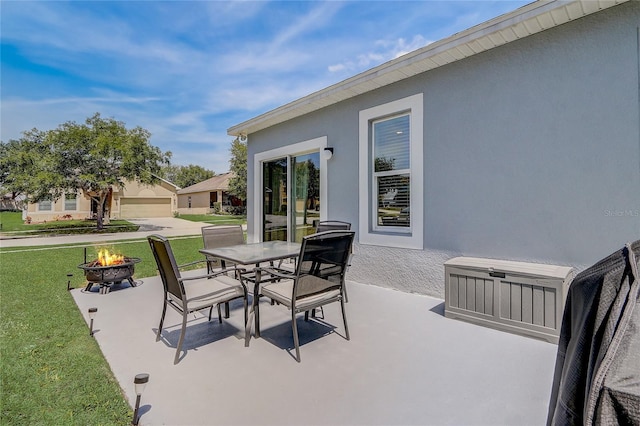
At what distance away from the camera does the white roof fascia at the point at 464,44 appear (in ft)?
11.9

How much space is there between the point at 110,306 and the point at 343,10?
718 centimetres

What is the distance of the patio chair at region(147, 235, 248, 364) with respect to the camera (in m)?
3.14

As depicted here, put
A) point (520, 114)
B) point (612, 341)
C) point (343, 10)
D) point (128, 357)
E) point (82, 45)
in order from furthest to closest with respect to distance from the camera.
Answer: point (82, 45) → point (343, 10) → point (520, 114) → point (128, 357) → point (612, 341)

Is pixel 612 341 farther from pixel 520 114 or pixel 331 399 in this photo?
pixel 520 114

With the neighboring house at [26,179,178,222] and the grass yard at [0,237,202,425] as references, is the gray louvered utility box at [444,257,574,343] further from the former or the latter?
the neighboring house at [26,179,178,222]

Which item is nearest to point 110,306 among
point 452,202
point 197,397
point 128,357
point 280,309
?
point 128,357

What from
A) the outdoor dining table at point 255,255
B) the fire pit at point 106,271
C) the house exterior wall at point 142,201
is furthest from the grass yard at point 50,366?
the house exterior wall at point 142,201

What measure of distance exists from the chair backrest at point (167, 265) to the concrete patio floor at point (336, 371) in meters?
0.63

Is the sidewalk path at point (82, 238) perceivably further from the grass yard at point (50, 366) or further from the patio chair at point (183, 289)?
the patio chair at point (183, 289)

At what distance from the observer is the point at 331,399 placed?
97.0 inches

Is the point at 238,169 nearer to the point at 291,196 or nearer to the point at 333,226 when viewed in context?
the point at 291,196

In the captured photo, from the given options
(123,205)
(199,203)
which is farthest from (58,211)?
(199,203)

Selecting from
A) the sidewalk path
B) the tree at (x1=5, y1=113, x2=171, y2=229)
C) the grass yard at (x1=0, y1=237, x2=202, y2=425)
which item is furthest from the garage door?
the grass yard at (x1=0, y1=237, x2=202, y2=425)

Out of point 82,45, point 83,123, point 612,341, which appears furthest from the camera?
point 83,123
